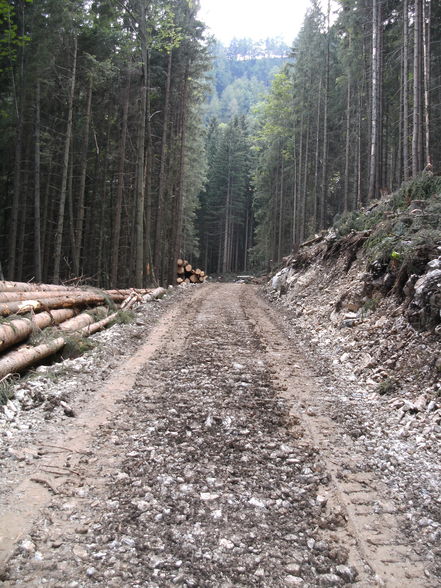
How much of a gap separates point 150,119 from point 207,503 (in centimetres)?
1958

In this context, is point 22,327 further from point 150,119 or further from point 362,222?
point 150,119

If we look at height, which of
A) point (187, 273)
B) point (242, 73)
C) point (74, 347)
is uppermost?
point (242, 73)

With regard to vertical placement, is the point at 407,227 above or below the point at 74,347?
above

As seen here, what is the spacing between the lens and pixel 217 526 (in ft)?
8.75

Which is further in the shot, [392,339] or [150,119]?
[150,119]

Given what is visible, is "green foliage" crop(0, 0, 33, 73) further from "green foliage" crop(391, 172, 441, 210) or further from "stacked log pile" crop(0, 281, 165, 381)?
"green foliage" crop(391, 172, 441, 210)

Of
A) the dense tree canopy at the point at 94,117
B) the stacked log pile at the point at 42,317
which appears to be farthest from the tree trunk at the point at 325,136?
the stacked log pile at the point at 42,317

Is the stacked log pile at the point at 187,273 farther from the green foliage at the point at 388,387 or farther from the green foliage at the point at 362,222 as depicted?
the green foliage at the point at 388,387

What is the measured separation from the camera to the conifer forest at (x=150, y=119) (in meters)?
14.5

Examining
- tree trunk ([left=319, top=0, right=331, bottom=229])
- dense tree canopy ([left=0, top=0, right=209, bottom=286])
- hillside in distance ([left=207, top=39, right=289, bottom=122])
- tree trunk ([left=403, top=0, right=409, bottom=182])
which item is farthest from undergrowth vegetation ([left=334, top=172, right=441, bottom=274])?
hillside in distance ([left=207, top=39, right=289, bottom=122])

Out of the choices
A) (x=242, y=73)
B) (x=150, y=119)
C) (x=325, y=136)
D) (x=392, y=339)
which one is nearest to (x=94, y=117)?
(x=150, y=119)

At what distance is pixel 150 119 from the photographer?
19281mm

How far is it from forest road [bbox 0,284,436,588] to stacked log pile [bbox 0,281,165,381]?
135cm

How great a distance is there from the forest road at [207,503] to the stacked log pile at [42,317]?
4.44 ft
